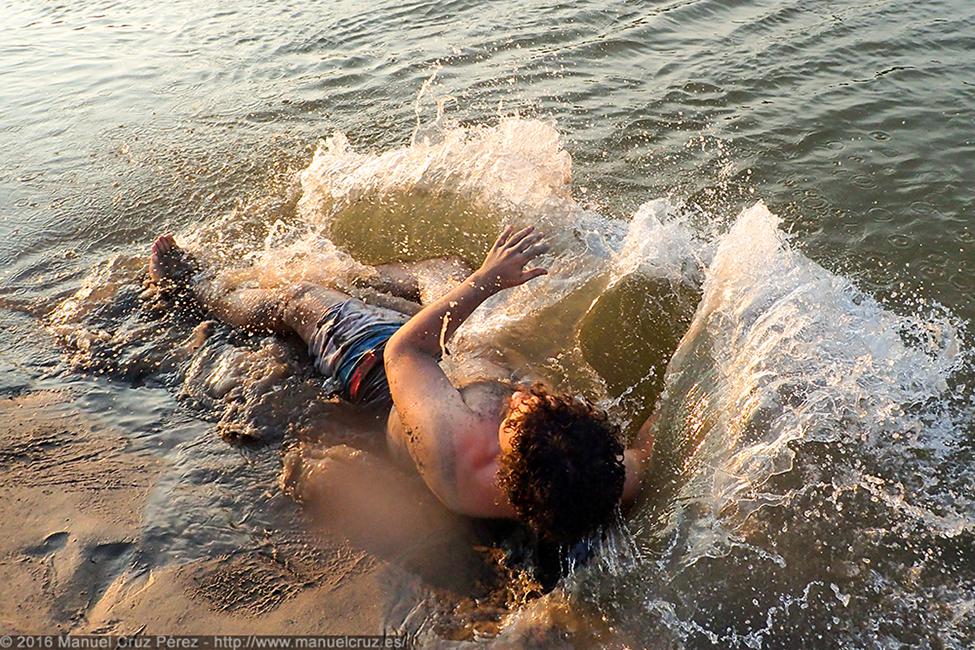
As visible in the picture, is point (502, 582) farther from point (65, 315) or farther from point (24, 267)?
point (24, 267)

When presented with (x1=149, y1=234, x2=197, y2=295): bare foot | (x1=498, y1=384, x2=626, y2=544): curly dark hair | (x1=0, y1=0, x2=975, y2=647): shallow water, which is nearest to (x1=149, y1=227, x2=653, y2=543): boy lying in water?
(x1=498, y1=384, x2=626, y2=544): curly dark hair

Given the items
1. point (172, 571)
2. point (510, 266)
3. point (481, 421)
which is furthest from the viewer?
point (510, 266)

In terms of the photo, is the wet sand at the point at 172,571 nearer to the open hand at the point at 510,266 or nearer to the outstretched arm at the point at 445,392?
the outstretched arm at the point at 445,392

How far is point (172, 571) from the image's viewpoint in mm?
2938

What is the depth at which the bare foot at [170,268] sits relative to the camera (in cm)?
483

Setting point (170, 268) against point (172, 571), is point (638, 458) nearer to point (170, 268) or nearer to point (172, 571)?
point (172, 571)

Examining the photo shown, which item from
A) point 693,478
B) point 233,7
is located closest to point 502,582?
point 693,478

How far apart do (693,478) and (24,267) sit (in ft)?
16.2

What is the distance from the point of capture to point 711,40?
8.07 meters

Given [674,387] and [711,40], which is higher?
[711,40]

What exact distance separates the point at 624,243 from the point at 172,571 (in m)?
3.23

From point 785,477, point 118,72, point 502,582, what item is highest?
point 118,72

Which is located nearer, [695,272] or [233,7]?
[695,272]

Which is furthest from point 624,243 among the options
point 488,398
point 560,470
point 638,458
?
point 560,470
